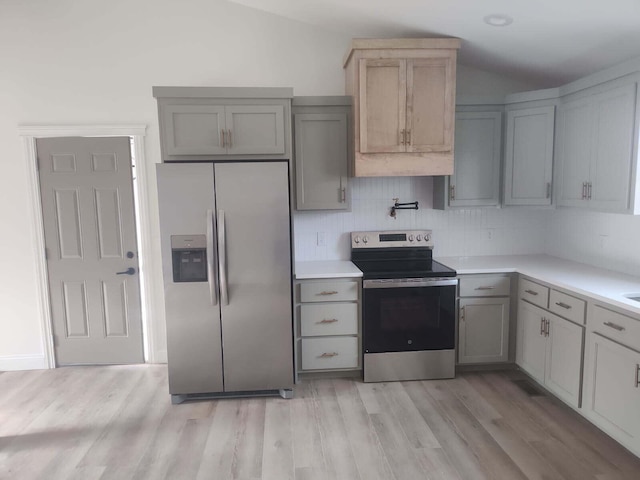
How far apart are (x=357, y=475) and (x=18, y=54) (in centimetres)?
399

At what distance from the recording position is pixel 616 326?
7.69 feet

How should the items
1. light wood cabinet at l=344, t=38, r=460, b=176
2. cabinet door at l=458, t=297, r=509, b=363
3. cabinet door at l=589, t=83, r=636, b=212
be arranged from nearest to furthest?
cabinet door at l=589, t=83, r=636, b=212, light wood cabinet at l=344, t=38, r=460, b=176, cabinet door at l=458, t=297, r=509, b=363

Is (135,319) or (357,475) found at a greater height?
(135,319)

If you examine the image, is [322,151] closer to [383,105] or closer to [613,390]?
[383,105]

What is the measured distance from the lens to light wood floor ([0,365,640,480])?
2330mm

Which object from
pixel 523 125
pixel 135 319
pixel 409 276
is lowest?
pixel 135 319

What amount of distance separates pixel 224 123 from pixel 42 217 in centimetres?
188

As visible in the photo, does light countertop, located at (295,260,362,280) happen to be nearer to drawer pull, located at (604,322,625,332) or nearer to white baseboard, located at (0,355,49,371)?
drawer pull, located at (604,322,625,332)

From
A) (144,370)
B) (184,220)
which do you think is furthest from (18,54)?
(144,370)

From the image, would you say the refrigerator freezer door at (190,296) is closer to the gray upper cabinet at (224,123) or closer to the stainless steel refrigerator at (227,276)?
the stainless steel refrigerator at (227,276)

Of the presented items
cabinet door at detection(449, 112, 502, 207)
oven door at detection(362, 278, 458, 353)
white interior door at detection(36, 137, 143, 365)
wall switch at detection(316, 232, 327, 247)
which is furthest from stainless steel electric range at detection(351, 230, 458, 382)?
white interior door at detection(36, 137, 143, 365)

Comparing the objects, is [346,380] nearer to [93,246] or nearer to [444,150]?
[444,150]

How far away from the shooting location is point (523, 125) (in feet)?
11.2

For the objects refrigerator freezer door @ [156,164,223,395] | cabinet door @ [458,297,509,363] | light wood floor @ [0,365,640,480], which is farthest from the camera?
cabinet door @ [458,297,509,363]
